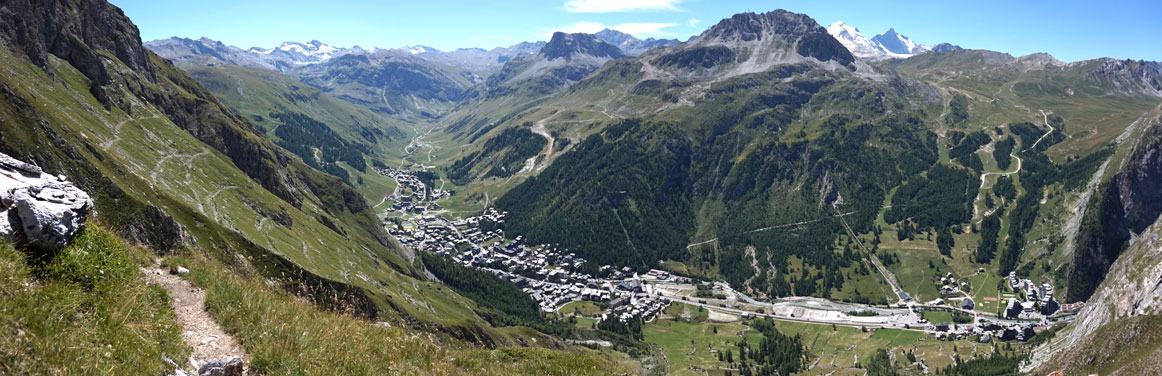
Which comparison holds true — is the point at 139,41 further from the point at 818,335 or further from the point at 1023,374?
the point at 1023,374

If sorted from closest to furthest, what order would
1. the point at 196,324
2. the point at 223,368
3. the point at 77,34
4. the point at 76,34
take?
the point at 223,368 < the point at 196,324 < the point at 76,34 < the point at 77,34

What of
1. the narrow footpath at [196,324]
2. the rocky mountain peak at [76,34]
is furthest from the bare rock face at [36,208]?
the rocky mountain peak at [76,34]

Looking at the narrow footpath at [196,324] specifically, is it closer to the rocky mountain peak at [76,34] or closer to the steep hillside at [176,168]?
the steep hillside at [176,168]

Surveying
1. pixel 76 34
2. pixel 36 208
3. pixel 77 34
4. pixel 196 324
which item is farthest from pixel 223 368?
pixel 77 34

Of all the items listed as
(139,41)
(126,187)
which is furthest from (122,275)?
(139,41)

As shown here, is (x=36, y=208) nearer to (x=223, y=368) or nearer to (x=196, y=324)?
(x=196, y=324)
